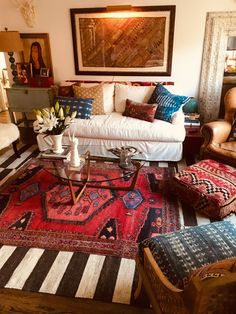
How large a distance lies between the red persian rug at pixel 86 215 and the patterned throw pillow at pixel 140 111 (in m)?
0.87

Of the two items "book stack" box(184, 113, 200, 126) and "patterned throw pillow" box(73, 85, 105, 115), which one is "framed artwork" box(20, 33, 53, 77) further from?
"book stack" box(184, 113, 200, 126)

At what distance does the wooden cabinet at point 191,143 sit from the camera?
342 centimetres

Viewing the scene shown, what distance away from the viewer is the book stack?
140 inches

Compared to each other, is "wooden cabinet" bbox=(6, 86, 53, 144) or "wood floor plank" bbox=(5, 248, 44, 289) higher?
"wooden cabinet" bbox=(6, 86, 53, 144)

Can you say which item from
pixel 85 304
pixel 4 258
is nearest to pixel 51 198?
pixel 4 258

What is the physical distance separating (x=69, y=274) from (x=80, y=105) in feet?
7.45

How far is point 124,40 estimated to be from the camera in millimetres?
3719

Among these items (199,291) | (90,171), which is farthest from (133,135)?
(199,291)

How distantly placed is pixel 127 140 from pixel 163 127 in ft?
1.59

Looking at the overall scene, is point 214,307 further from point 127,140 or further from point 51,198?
point 127,140

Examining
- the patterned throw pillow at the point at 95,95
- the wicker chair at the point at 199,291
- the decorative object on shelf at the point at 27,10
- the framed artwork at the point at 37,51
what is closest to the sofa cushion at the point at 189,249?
the wicker chair at the point at 199,291

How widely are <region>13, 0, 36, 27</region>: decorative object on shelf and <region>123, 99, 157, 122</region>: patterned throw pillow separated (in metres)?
1.92

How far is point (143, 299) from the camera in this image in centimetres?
161

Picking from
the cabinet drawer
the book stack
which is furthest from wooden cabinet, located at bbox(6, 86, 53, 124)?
the book stack
